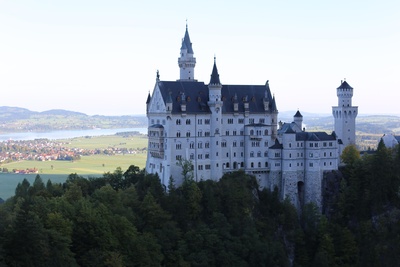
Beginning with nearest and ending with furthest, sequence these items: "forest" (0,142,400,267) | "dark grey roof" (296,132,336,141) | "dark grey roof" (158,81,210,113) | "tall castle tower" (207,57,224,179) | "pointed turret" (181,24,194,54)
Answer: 1. "forest" (0,142,400,267)
2. "dark grey roof" (158,81,210,113)
3. "tall castle tower" (207,57,224,179)
4. "dark grey roof" (296,132,336,141)
5. "pointed turret" (181,24,194,54)

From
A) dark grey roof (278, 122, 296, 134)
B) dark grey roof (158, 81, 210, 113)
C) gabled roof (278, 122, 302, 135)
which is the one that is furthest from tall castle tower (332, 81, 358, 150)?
dark grey roof (158, 81, 210, 113)

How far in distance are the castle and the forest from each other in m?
2.41

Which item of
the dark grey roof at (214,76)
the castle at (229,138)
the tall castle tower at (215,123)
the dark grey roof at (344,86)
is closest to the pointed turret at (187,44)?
the castle at (229,138)

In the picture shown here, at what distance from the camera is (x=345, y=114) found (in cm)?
10969

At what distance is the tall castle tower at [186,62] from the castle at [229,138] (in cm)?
15

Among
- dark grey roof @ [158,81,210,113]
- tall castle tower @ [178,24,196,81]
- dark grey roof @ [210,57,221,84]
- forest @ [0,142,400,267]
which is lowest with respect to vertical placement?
forest @ [0,142,400,267]

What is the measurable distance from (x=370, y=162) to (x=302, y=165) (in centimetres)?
992

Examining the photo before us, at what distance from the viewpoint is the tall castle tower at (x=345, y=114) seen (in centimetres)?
10962

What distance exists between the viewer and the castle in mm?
89312

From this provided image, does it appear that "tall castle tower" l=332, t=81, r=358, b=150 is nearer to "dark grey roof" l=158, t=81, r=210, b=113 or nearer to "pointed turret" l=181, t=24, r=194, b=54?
"pointed turret" l=181, t=24, r=194, b=54

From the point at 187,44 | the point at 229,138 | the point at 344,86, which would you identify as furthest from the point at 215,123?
the point at 344,86

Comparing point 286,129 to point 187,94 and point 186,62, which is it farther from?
point 186,62

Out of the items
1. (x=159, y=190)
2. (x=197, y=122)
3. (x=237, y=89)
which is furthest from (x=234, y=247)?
(x=237, y=89)

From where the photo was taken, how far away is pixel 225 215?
288ft
